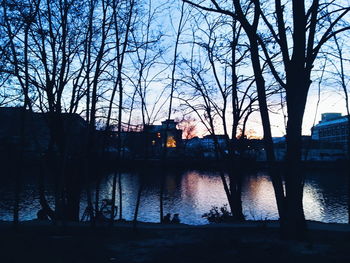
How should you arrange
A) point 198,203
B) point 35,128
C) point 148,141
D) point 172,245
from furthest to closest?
point 198,203 → point 35,128 → point 148,141 → point 172,245

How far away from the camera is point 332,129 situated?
12644 cm

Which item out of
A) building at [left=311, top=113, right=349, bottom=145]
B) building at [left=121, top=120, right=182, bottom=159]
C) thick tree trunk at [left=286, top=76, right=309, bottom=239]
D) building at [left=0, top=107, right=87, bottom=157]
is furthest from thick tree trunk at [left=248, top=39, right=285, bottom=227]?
building at [left=311, top=113, right=349, bottom=145]

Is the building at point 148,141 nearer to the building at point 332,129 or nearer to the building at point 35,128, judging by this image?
the building at point 35,128

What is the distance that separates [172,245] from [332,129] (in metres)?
133

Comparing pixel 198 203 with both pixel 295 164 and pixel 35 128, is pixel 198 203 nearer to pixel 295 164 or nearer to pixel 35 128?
pixel 35 128

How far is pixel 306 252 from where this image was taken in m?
6.66

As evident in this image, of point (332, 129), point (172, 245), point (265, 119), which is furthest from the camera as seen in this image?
point (332, 129)

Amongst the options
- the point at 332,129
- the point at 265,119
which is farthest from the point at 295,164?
the point at 332,129

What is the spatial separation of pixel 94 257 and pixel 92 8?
7.76 m

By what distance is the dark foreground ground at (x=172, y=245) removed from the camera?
6.46 m

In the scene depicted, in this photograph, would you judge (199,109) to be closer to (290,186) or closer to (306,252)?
(290,186)

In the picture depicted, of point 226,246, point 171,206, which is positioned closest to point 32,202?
point 171,206

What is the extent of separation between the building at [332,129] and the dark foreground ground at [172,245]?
11786 cm

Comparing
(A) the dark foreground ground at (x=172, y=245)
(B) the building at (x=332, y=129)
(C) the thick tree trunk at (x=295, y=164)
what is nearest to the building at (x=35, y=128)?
(A) the dark foreground ground at (x=172, y=245)
